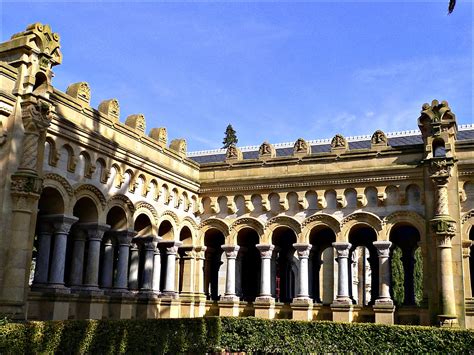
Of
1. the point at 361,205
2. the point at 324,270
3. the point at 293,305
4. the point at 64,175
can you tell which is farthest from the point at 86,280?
the point at 324,270

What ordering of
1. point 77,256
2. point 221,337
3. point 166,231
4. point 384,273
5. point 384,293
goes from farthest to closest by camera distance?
1. point 166,231
2. point 384,273
3. point 384,293
4. point 77,256
5. point 221,337

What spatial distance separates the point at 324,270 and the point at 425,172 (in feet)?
56.2

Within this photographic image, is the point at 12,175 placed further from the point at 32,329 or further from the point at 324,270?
the point at 324,270

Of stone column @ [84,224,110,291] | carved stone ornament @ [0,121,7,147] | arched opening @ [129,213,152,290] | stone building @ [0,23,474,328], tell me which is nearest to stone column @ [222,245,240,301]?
stone building @ [0,23,474,328]

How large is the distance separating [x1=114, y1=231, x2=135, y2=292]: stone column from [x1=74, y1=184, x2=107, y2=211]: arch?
189 centimetres

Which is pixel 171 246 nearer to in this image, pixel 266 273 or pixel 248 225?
pixel 248 225

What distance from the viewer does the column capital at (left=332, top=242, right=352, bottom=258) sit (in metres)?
24.6

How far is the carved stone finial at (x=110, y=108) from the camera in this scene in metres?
22.4

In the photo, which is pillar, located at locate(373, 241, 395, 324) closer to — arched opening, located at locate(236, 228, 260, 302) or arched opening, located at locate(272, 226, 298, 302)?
arched opening, located at locate(272, 226, 298, 302)

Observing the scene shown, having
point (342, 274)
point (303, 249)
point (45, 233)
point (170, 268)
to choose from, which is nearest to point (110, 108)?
point (45, 233)

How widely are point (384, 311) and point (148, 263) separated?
1030cm

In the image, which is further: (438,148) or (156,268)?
(156,268)

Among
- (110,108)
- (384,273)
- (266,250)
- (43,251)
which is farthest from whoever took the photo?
(266,250)

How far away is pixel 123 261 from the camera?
22.7 meters
